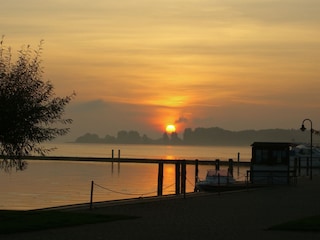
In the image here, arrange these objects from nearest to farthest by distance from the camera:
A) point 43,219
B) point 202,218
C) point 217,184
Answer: point 43,219 → point 202,218 → point 217,184

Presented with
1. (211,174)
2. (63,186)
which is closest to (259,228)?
(211,174)

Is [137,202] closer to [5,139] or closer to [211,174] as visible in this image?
[5,139]

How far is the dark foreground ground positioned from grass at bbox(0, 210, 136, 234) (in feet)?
1.65

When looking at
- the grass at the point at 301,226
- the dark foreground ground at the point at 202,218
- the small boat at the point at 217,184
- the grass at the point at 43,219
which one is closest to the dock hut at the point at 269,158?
the small boat at the point at 217,184

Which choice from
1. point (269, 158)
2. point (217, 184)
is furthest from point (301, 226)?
point (217, 184)

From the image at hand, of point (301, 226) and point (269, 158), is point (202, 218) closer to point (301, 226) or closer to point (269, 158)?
point (301, 226)

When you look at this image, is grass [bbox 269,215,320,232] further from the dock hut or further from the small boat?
the dock hut

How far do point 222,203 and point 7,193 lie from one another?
3293cm

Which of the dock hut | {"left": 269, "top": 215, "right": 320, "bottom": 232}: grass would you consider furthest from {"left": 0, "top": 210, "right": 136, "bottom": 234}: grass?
the dock hut

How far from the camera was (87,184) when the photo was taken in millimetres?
71812

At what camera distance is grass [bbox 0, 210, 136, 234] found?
61.0ft

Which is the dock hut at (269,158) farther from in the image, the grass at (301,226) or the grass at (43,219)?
the grass at (43,219)

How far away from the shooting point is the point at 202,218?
22344 millimetres

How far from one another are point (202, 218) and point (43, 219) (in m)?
5.30
